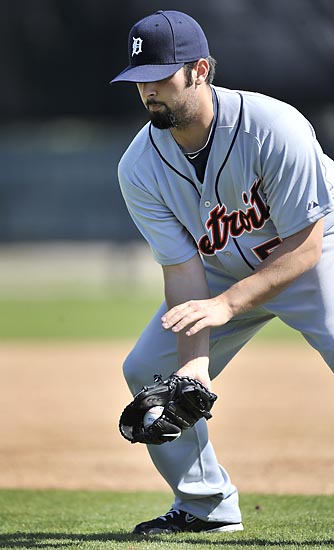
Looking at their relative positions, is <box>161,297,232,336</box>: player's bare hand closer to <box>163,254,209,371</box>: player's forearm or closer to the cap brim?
<box>163,254,209,371</box>: player's forearm

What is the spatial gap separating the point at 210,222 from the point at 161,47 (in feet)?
2.21

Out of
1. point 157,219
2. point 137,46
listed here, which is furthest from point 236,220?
point 137,46

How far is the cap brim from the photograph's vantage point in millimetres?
3156

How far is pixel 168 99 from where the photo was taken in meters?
3.21

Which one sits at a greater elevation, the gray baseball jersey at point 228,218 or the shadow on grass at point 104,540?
the gray baseball jersey at point 228,218

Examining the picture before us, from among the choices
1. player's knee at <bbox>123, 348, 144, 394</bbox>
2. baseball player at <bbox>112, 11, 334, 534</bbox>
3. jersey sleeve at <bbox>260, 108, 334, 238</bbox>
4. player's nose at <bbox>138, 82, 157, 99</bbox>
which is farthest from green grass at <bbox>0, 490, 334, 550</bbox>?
player's nose at <bbox>138, 82, 157, 99</bbox>

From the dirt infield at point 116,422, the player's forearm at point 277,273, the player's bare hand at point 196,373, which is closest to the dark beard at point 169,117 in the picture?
the player's forearm at point 277,273

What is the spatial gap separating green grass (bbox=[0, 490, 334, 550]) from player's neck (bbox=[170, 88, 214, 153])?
1.41 meters

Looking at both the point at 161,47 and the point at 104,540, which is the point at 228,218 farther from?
the point at 104,540

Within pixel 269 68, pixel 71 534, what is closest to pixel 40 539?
pixel 71 534

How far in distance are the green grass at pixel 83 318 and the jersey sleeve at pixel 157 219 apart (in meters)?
7.33

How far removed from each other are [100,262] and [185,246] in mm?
17131

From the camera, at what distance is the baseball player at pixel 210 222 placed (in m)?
3.24

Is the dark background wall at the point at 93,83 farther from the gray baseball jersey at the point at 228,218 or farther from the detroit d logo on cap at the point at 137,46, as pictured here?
the detroit d logo on cap at the point at 137,46
